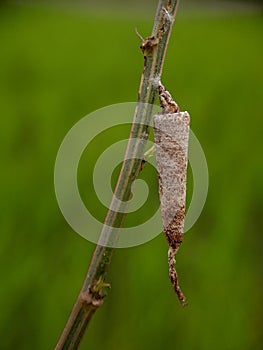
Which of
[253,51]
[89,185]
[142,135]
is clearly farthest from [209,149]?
[142,135]

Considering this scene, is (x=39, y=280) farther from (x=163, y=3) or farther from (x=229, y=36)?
(x=229, y=36)

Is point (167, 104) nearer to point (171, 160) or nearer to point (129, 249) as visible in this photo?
point (171, 160)

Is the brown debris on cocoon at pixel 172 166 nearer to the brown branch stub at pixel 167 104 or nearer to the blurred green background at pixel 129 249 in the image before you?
the brown branch stub at pixel 167 104

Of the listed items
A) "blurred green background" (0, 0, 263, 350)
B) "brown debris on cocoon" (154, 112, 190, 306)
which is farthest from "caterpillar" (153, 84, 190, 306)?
"blurred green background" (0, 0, 263, 350)

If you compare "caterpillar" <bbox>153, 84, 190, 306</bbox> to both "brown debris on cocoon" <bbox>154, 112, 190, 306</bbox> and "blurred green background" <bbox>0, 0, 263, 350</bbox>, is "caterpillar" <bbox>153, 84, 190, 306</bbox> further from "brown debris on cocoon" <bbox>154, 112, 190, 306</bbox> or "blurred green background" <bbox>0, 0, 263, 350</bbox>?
"blurred green background" <bbox>0, 0, 263, 350</bbox>

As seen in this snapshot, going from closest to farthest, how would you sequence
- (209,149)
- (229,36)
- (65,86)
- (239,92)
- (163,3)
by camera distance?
(163,3) → (209,149) → (65,86) → (239,92) → (229,36)

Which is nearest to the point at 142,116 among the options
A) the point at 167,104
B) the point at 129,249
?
the point at 167,104

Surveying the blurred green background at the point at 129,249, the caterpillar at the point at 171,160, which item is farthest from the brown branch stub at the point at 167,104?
the blurred green background at the point at 129,249
